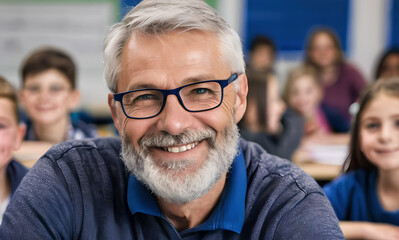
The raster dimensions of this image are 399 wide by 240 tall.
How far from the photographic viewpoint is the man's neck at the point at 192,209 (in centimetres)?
134

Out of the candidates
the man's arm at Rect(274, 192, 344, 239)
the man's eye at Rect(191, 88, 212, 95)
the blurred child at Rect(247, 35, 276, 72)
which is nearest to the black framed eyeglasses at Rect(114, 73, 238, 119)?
the man's eye at Rect(191, 88, 212, 95)

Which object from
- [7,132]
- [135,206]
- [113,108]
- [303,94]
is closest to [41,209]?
[135,206]

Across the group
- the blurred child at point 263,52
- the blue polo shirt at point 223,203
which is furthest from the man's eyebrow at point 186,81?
the blurred child at point 263,52

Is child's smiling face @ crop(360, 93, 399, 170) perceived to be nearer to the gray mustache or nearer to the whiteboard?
the gray mustache

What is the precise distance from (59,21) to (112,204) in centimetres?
556

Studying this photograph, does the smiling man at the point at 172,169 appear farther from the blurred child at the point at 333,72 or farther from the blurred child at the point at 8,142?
the blurred child at the point at 333,72

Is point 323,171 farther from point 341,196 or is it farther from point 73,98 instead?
point 73,98

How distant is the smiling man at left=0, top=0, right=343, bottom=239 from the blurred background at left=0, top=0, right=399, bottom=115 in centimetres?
500

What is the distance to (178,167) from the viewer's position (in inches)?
50.6

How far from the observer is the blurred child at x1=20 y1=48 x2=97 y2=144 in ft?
10.3

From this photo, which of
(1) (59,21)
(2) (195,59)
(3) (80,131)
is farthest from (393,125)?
(1) (59,21)

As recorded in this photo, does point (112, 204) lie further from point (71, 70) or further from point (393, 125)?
point (71, 70)

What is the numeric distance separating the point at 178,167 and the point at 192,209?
151 mm

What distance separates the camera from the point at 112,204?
1325 mm
